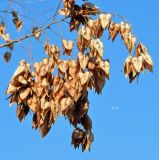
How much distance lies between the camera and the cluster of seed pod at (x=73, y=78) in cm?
428

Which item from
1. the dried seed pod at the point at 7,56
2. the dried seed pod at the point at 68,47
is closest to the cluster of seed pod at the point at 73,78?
the dried seed pod at the point at 68,47

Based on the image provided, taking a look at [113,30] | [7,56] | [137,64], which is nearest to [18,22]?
[7,56]

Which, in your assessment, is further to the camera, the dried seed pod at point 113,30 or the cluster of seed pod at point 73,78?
the dried seed pod at point 113,30

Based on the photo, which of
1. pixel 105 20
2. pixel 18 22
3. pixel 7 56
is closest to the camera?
pixel 105 20

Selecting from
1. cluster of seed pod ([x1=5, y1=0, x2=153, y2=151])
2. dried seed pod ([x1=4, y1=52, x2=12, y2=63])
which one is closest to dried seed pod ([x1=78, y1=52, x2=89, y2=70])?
cluster of seed pod ([x1=5, y1=0, x2=153, y2=151])

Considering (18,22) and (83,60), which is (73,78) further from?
(18,22)

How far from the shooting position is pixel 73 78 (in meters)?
4.34

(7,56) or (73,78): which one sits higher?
(7,56)

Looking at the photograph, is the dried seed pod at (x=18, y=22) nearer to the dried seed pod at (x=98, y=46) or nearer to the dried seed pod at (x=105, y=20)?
the dried seed pod at (x=105, y=20)

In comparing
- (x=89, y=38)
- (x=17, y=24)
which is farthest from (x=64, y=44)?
(x=17, y=24)

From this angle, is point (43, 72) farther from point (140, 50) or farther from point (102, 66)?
point (140, 50)

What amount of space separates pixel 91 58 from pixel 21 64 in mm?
623

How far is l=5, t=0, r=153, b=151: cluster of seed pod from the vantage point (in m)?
4.28

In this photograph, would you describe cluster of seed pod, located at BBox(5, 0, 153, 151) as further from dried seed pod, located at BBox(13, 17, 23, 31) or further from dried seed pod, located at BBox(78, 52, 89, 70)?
dried seed pod, located at BBox(13, 17, 23, 31)
